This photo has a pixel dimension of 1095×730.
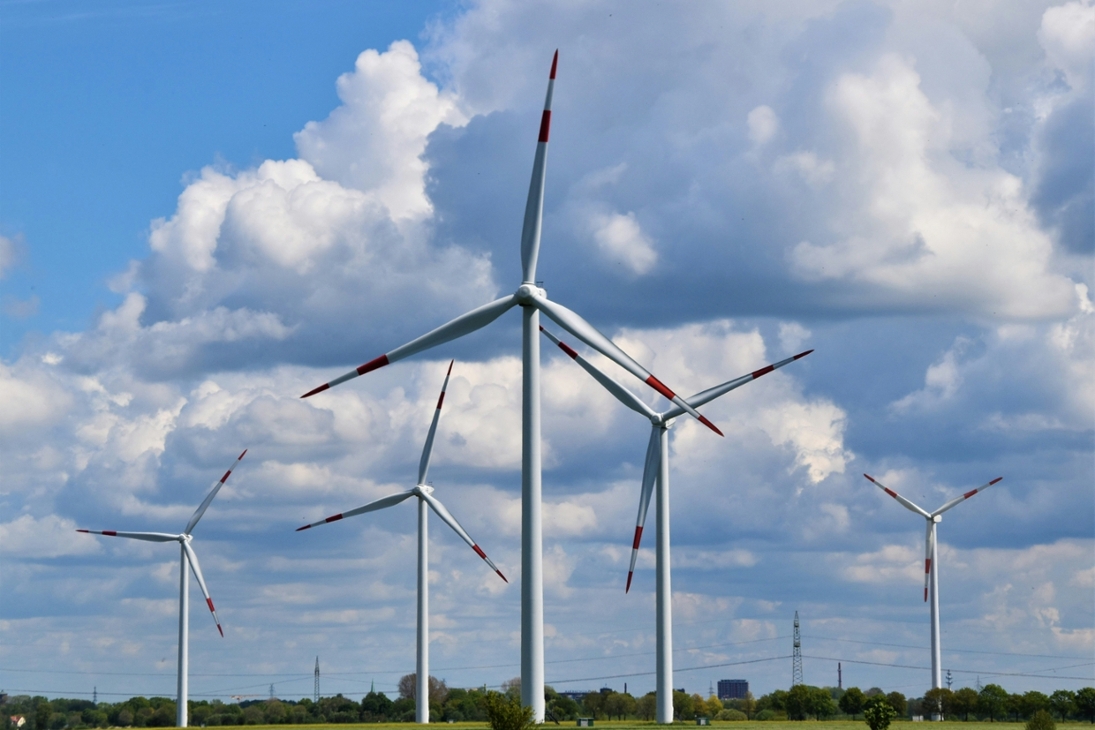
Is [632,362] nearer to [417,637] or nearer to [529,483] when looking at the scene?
[529,483]

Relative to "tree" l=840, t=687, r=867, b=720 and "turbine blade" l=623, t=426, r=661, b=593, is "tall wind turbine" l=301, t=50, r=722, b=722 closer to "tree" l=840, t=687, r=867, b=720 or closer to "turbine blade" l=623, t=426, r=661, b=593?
"turbine blade" l=623, t=426, r=661, b=593

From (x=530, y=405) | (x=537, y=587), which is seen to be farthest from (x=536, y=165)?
(x=537, y=587)

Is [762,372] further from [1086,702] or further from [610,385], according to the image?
[1086,702]

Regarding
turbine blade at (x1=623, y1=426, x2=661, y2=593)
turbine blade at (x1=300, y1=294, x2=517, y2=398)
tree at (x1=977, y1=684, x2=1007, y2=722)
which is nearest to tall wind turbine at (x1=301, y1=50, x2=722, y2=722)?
turbine blade at (x1=300, y1=294, x2=517, y2=398)

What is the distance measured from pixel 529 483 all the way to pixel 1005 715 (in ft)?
385

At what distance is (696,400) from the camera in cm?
12656

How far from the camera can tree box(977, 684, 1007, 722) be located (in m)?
176

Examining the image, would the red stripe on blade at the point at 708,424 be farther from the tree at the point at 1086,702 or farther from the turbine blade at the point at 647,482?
the tree at the point at 1086,702

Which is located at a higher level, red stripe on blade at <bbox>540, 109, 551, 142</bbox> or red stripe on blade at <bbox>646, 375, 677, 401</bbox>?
red stripe on blade at <bbox>540, 109, 551, 142</bbox>

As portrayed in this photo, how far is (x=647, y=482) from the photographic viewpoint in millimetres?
129500

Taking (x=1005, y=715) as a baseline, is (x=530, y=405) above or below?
above

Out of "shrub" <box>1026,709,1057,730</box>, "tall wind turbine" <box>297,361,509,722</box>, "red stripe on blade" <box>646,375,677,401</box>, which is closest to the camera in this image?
"red stripe on blade" <box>646,375,677,401</box>

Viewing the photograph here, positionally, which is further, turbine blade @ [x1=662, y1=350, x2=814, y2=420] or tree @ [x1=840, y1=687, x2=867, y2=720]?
tree @ [x1=840, y1=687, x2=867, y2=720]

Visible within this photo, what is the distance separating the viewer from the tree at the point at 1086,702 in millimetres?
177375
